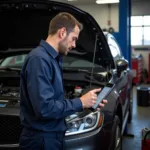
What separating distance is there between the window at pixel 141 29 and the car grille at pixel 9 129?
11253 millimetres

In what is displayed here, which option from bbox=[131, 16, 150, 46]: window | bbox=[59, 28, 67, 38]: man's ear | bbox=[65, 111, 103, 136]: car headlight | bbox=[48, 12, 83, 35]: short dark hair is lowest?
bbox=[65, 111, 103, 136]: car headlight

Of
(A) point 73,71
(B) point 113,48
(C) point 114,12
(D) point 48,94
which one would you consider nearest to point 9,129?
(D) point 48,94

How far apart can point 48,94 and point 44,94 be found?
0.08ft

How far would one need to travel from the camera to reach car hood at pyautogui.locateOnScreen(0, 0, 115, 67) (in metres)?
2.84

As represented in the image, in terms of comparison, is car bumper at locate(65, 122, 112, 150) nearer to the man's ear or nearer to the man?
the man

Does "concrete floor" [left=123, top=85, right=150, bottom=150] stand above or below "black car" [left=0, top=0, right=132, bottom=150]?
below

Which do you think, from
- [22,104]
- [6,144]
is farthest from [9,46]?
[22,104]

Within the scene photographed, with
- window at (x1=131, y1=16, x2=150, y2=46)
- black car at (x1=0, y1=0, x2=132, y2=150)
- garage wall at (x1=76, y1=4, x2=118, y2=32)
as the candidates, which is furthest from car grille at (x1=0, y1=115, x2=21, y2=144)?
garage wall at (x1=76, y1=4, x2=118, y2=32)

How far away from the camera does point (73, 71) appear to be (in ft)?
11.6

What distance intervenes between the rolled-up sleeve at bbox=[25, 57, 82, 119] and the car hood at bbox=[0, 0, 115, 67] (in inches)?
49.8

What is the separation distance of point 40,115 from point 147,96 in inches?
212

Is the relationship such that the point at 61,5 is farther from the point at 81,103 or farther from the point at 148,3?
the point at 148,3

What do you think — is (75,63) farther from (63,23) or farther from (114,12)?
(114,12)

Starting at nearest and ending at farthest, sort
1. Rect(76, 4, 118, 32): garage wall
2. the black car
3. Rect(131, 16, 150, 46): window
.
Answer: the black car, Rect(131, 16, 150, 46): window, Rect(76, 4, 118, 32): garage wall
